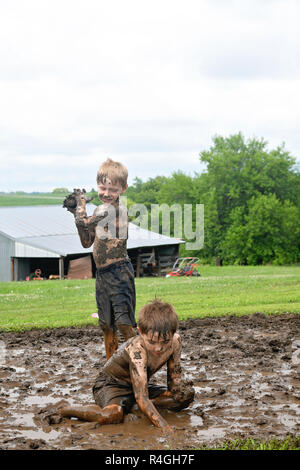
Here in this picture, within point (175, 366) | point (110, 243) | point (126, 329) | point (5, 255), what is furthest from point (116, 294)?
point (5, 255)

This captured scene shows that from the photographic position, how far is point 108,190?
5992 millimetres

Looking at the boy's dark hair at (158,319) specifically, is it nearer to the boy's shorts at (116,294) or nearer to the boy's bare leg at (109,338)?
the boy's shorts at (116,294)

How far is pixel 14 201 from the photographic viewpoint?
221 ft

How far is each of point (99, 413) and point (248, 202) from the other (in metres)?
48.3

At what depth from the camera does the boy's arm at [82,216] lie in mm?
5934

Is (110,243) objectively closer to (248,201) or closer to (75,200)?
(75,200)

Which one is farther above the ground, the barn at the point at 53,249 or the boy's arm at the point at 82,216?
the boy's arm at the point at 82,216

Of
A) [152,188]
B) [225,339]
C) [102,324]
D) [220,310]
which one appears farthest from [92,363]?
[152,188]

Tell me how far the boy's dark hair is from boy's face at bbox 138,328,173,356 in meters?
0.03

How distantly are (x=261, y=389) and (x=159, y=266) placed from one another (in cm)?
3336

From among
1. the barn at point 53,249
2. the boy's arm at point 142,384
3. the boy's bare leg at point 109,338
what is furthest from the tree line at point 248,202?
the boy's arm at point 142,384

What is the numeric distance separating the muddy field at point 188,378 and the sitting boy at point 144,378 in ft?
0.32

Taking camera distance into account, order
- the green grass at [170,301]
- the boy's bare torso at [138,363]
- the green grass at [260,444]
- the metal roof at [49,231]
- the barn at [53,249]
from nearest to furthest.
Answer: the green grass at [260,444] → the boy's bare torso at [138,363] → the green grass at [170,301] → the barn at [53,249] → the metal roof at [49,231]

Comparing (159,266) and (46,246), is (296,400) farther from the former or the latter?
(159,266)
